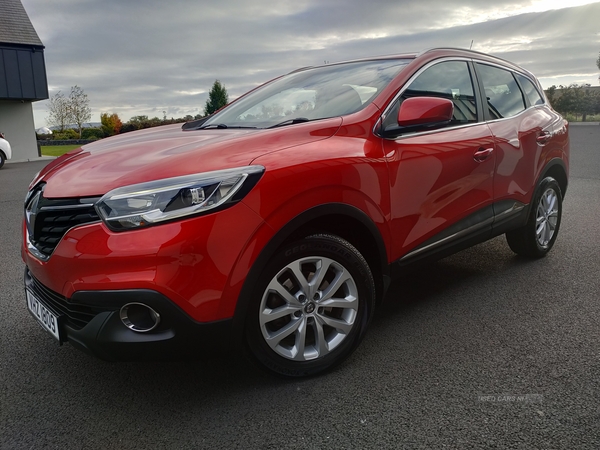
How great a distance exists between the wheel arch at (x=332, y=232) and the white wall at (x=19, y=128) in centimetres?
2527

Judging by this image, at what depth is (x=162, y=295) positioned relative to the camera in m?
2.09

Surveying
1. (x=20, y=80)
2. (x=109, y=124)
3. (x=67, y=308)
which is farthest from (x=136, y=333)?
(x=109, y=124)

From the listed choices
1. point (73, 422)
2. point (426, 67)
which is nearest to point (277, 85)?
point (426, 67)

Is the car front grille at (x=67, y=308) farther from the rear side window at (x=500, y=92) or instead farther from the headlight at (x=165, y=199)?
the rear side window at (x=500, y=92)

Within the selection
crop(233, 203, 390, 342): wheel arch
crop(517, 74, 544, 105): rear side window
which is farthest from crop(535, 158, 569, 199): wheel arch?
crop(233, 203, 390, 342): wheel arch

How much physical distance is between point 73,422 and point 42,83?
25623mm

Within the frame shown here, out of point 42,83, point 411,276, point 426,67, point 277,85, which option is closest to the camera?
point 426,67

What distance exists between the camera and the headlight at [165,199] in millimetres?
2111

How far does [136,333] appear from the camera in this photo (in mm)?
2172

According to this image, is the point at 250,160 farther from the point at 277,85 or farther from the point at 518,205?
the point at 518,205

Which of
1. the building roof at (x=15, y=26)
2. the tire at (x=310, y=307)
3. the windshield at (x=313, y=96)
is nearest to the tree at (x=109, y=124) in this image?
the building roof at (x=15, y=26)

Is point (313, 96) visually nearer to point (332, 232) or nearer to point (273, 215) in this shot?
point (332, 232)

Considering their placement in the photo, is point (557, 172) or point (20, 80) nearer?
point (557, 172)

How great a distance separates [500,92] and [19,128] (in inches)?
998
